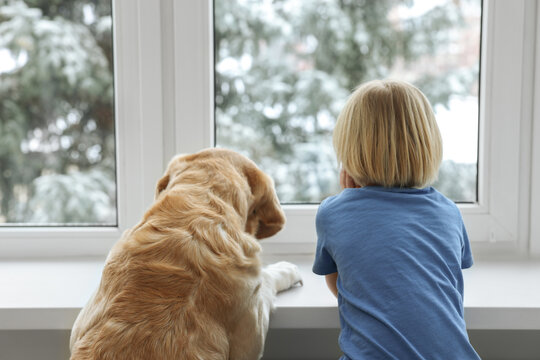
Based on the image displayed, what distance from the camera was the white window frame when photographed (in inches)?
56.1

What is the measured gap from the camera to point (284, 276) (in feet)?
3.99

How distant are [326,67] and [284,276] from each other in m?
0.62

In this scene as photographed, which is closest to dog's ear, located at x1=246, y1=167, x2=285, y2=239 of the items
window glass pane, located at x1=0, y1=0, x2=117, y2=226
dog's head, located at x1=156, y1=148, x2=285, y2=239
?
dog's head, located at x1=156, y1=148, x2=285, y2=239

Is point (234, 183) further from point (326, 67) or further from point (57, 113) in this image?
point (57, 113)

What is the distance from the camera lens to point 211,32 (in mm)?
1438

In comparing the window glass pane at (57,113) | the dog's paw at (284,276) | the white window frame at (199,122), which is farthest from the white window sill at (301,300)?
the window glass pane at (57,113)

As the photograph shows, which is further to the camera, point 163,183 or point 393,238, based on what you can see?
point 163,183

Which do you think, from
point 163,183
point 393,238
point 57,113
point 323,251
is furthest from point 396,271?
point 57,113

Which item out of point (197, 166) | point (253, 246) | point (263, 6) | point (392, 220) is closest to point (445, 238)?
point (392, 220)

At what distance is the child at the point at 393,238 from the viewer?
0.92 metres

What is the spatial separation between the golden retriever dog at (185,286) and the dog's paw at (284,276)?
0.36 feet

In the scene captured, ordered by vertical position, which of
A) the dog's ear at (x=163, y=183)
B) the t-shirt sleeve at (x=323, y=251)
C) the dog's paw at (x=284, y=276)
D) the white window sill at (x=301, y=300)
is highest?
the dog's ear at (x=163, y=183)

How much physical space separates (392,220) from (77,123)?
0.99 metres

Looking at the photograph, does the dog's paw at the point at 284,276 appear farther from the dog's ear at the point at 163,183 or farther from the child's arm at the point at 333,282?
the dog's ear at the point at 163,183
